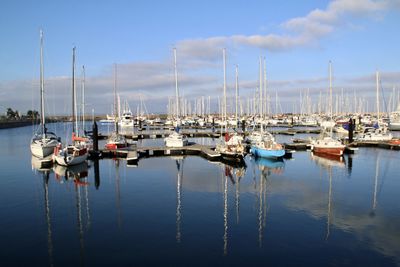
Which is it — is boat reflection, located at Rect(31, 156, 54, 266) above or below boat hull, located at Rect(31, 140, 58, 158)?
below

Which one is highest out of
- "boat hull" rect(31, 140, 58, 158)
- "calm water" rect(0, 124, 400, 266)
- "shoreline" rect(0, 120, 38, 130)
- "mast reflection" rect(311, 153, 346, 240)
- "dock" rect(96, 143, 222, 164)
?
"shoreline" rect(0, 120, 38, 130)

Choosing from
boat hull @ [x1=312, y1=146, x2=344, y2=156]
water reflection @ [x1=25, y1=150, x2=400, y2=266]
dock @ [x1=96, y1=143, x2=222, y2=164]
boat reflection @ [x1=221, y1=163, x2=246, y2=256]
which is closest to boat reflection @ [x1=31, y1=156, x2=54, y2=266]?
water reflection @ [x1=25, y1=150, x2=400, y2=266]

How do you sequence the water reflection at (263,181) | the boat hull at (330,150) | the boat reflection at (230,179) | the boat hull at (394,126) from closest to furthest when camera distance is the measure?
the boat reflection at (230,179), the water reflection at (263,181), the boat hull at (330,150), the boat hull at (394,126)

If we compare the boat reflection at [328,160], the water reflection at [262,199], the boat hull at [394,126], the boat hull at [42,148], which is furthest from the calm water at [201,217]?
the boat hull at [394,126]

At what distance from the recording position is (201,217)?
18453 millimetres

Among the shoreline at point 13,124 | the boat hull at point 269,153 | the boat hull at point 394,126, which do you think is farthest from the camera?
the shoreline at point 13,124

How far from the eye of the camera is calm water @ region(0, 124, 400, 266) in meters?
13.6

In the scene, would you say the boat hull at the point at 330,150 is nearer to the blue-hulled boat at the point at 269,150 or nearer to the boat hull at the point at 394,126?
the blue-hulled boat at the point at 269,150

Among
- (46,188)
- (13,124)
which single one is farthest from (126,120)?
(46,188)

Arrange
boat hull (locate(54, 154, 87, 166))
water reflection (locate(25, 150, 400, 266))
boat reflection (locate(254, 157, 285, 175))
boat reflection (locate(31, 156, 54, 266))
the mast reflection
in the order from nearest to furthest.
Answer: boat reflection (locate(31, 156, 54, 266)), water reflection (locate(25, 150, 400, 266)), the mast reflection, boat reflection (locate(254, 157, 285, 175)), boat hull (locate(54, 154, 87, 166))

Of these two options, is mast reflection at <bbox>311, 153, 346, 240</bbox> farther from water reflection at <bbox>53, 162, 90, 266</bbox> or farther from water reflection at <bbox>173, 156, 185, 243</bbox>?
water reflection at <bbox>53, 162, 90, 266</bbox>

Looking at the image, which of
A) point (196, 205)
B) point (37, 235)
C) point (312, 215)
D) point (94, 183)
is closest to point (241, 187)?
point (196, 205)

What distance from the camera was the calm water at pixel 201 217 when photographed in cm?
1361

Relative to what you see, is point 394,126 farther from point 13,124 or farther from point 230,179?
point 13,124
